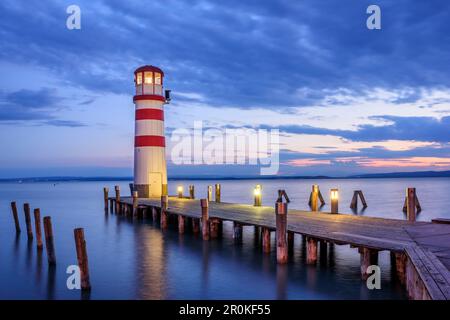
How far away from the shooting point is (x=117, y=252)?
18.5 meters

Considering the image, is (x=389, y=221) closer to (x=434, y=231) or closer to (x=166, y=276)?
(x=434, y=231)

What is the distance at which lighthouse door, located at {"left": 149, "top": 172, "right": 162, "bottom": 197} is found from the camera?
2963 centimetres

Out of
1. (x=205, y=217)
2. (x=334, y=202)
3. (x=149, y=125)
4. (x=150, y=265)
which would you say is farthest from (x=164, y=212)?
(x=334, y=202)

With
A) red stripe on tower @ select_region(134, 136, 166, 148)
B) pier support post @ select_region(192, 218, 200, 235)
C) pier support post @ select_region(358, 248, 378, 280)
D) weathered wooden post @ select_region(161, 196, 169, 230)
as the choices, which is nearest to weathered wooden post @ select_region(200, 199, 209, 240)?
pier support post @ select_region(192, 218, 200, 235)

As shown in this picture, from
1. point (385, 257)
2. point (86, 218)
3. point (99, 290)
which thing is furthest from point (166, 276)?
point (86, 218)

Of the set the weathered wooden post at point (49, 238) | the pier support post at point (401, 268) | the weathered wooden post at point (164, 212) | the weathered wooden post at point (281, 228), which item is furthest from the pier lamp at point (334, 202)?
the weathered wooden post at point (49, 238)

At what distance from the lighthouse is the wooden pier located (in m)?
9.12

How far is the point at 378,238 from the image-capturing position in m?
11.7

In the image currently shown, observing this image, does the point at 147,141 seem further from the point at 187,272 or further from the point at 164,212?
the point at 187,272

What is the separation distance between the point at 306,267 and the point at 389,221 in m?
3.78

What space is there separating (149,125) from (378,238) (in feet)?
65.2

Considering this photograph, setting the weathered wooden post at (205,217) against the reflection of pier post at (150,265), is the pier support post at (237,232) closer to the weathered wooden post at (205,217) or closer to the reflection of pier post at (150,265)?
the weathered wooden post at (205,217)

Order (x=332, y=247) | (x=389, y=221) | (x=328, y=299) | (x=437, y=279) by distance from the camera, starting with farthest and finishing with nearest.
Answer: (x=332, y=247)
(x=389, y=221)
(x=328, y=299)
(x=437, y=279)

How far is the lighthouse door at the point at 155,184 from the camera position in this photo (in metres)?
29.6
